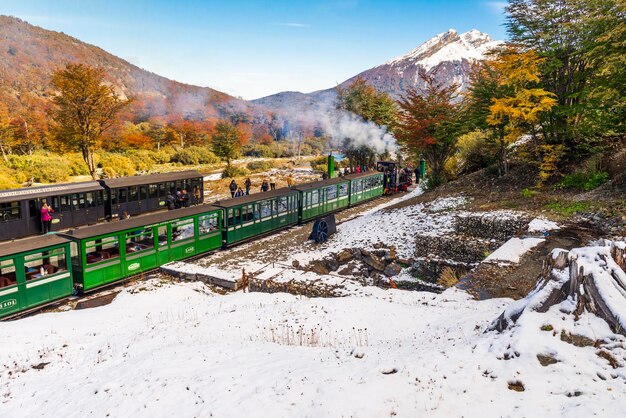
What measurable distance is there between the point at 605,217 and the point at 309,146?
199 ft

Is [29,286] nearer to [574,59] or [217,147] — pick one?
[574,59]

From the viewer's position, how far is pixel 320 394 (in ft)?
18.3

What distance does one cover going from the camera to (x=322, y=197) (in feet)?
80.0

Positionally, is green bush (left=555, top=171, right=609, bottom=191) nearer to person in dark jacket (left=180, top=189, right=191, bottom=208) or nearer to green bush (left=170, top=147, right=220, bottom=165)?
person in dark jacket (left=180, top=189, right=191, bottom=208)

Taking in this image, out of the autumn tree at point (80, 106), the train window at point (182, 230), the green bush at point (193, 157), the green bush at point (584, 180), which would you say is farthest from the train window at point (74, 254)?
the green bush at point (193, 157)

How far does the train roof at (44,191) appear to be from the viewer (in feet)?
59.4

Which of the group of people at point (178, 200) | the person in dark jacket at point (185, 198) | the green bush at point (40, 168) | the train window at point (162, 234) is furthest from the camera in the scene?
the green bush at point (40, 168)

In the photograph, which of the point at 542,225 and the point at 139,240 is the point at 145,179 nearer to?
the point at 139,240

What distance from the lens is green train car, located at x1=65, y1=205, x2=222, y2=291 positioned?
12.6 meters

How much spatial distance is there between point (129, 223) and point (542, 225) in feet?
46.6

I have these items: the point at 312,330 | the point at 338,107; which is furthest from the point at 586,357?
the point at 338,107

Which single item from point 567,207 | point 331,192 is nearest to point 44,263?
point 331,192

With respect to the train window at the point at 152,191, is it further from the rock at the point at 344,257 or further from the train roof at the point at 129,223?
the rock at the point at 344,257

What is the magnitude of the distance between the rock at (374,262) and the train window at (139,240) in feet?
25.3
